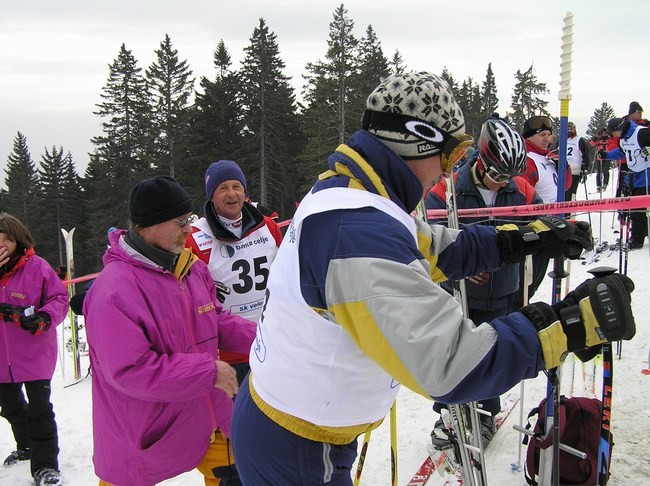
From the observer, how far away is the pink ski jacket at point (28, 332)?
392 cm

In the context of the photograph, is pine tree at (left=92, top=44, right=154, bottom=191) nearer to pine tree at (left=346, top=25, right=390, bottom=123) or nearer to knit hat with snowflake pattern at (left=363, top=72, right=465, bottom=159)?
pine tree at (left=346, top=25, right=390, bottom=123)

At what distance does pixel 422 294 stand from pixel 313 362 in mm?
472

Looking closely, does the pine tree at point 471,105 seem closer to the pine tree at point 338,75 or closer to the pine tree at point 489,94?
the pine tree at point 489,94

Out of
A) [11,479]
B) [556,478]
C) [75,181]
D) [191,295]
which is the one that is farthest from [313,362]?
[75,181]

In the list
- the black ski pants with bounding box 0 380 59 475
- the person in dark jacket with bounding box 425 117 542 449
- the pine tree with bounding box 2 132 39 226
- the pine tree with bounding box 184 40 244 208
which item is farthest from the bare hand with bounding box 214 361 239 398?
the pine tree with bounding box 2 132 39 226

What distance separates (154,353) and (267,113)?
100 feet

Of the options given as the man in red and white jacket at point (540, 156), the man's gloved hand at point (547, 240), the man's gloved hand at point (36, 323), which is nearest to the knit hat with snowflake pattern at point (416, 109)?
the man's gloved hand at point (547, 240)

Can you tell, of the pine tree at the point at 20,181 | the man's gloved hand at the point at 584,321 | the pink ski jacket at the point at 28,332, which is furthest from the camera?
the pine tree at the point at 20,181

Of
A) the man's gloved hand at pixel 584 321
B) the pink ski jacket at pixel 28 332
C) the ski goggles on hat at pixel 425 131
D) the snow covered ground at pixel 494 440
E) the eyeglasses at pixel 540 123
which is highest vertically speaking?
the eyeglasses at pixel 540 123

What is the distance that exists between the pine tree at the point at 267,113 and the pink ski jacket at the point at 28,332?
26748mm

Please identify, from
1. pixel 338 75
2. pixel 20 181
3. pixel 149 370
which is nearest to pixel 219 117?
pixel 338 75

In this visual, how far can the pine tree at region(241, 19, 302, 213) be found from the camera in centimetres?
3103

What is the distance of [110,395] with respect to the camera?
8.01 feet

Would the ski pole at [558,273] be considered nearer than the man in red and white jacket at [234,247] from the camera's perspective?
Yes
